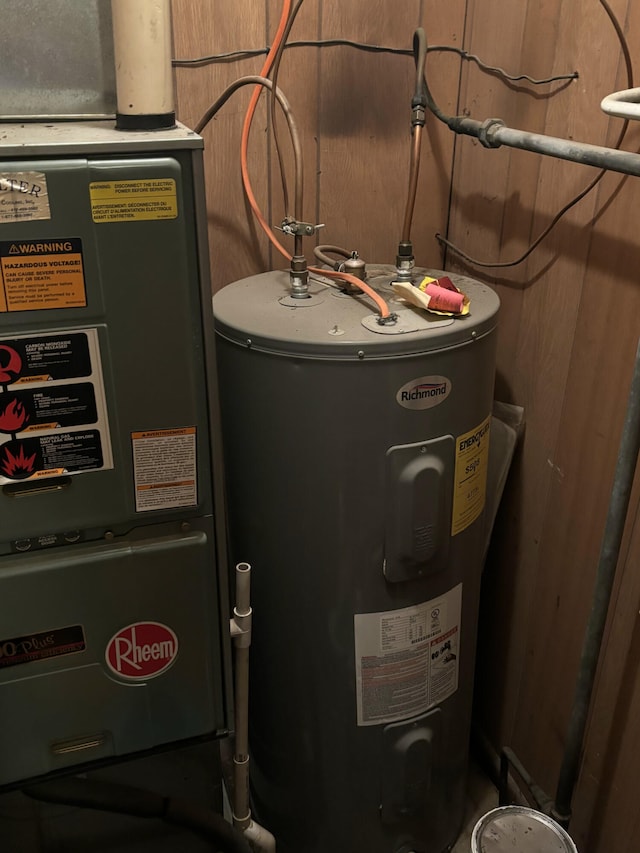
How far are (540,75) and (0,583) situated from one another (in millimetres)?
1098

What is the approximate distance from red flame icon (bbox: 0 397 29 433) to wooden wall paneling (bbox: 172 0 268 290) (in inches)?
24.3

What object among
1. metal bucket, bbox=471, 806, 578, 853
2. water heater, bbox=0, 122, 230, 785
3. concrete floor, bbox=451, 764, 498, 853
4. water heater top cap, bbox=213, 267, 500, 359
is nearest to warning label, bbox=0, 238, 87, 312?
water heater, bbox=0, 122, 230, 785

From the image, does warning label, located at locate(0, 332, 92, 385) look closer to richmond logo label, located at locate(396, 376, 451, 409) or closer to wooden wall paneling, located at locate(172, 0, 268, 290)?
richmond logo label, located at locate(396, 376, 451, 409)

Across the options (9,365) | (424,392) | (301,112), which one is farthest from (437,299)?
(9,365)

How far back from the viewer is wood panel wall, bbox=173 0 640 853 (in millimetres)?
1162

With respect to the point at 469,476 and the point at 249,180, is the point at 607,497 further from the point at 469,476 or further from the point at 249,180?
the point at 249,180

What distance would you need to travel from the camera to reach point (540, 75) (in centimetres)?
124

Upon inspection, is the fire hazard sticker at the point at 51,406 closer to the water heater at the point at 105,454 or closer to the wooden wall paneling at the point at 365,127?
the water heater at the point at 105,454

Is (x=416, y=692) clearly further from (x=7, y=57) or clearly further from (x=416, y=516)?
(x=7, y=57)

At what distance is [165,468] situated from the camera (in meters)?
0.90

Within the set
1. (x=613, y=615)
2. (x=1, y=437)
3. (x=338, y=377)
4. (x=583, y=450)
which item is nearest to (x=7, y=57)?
(x=1, y=437)

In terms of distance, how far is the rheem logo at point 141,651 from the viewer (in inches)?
38.4

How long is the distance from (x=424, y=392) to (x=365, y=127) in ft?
1.86

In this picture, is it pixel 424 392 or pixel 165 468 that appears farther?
pixel 424 392
